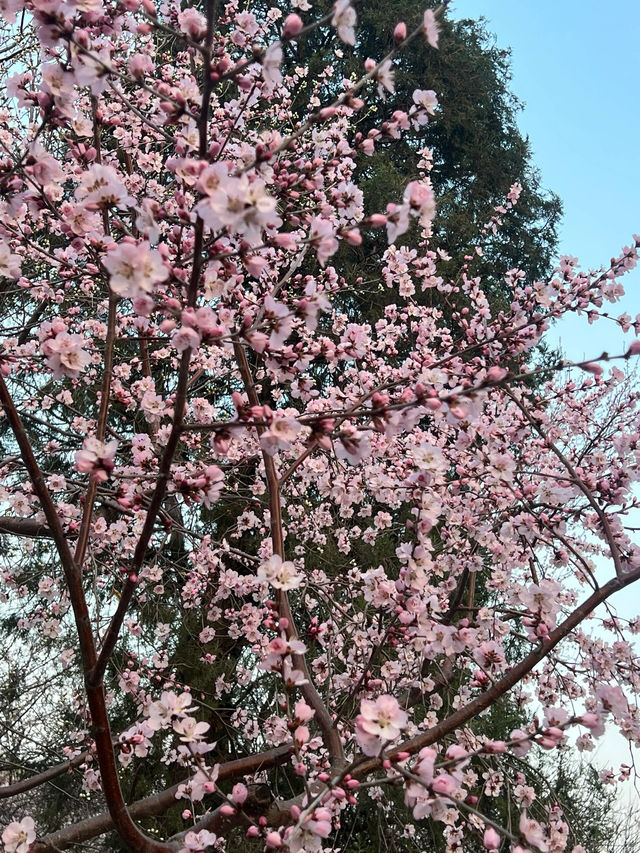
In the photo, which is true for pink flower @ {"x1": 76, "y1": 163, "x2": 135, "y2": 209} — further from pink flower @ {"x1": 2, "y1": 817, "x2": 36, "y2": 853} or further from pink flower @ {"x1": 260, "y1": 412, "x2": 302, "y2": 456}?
pink flower @ {"x1": 2, "y1": 817, "x2": 36, "y2": 853}

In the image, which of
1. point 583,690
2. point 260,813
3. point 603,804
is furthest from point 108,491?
point 603,804

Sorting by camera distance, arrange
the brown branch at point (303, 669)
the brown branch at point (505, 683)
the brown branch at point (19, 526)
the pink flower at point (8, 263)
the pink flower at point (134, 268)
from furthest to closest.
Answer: the brown branch at point (19, 526) → the brown branch at point (303, 669) → the brown branch at point (505, 683) → the pink flower at point (8, 263) → the pink flower at point (134, 268)

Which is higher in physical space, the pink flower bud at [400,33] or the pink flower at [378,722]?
the pink flower bud at [400,33]

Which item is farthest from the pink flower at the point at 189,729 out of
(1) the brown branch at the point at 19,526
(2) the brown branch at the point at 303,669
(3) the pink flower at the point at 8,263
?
(1) the brown branch at the point at 19,526

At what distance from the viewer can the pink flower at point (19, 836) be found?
1837mm

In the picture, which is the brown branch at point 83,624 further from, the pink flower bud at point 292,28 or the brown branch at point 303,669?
the pink flower bud at point 292,28

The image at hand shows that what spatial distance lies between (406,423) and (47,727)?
623 cm

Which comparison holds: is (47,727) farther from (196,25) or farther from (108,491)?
(196,25)

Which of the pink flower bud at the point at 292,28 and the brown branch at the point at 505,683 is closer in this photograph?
the pink flower bud at the point at 292,28

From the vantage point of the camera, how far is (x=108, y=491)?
300 centimetres

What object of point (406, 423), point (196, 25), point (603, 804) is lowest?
point (603, 804)

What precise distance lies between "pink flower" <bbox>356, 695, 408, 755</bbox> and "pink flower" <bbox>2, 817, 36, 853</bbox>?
3.56ft

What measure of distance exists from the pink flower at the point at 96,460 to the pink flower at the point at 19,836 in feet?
3.65

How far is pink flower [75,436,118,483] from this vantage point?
4.76ft
